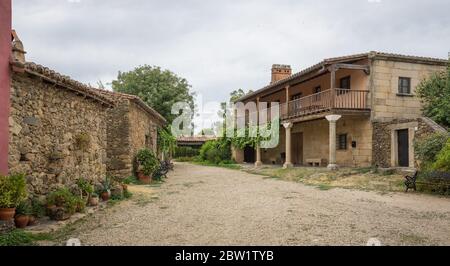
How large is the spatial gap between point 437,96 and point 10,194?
1627 centimetres

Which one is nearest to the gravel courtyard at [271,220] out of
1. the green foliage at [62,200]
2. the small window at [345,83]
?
the green foliage at [62,200]

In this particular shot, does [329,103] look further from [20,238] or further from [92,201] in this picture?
[20,238]

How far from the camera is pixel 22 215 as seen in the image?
5902 mm

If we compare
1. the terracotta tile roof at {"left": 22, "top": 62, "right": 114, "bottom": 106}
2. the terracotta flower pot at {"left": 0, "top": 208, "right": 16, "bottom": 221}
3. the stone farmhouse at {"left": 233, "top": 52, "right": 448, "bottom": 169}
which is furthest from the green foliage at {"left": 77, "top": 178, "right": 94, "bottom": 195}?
the stone farmhouse at {"left": 233, "top": 52, "right": 448, "bottom": 169}

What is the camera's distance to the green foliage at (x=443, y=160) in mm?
10734

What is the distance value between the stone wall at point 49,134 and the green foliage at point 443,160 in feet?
33.0

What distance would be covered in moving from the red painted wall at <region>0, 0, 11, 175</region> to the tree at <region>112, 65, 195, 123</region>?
2292 cm

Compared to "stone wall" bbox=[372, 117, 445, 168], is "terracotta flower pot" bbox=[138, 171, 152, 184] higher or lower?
lower

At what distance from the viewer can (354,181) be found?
1352 centimetres

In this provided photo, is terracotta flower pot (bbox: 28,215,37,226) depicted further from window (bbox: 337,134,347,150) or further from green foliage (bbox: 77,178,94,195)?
window (bbox: 337,134,347,150)

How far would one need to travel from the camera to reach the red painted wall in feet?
19.4
